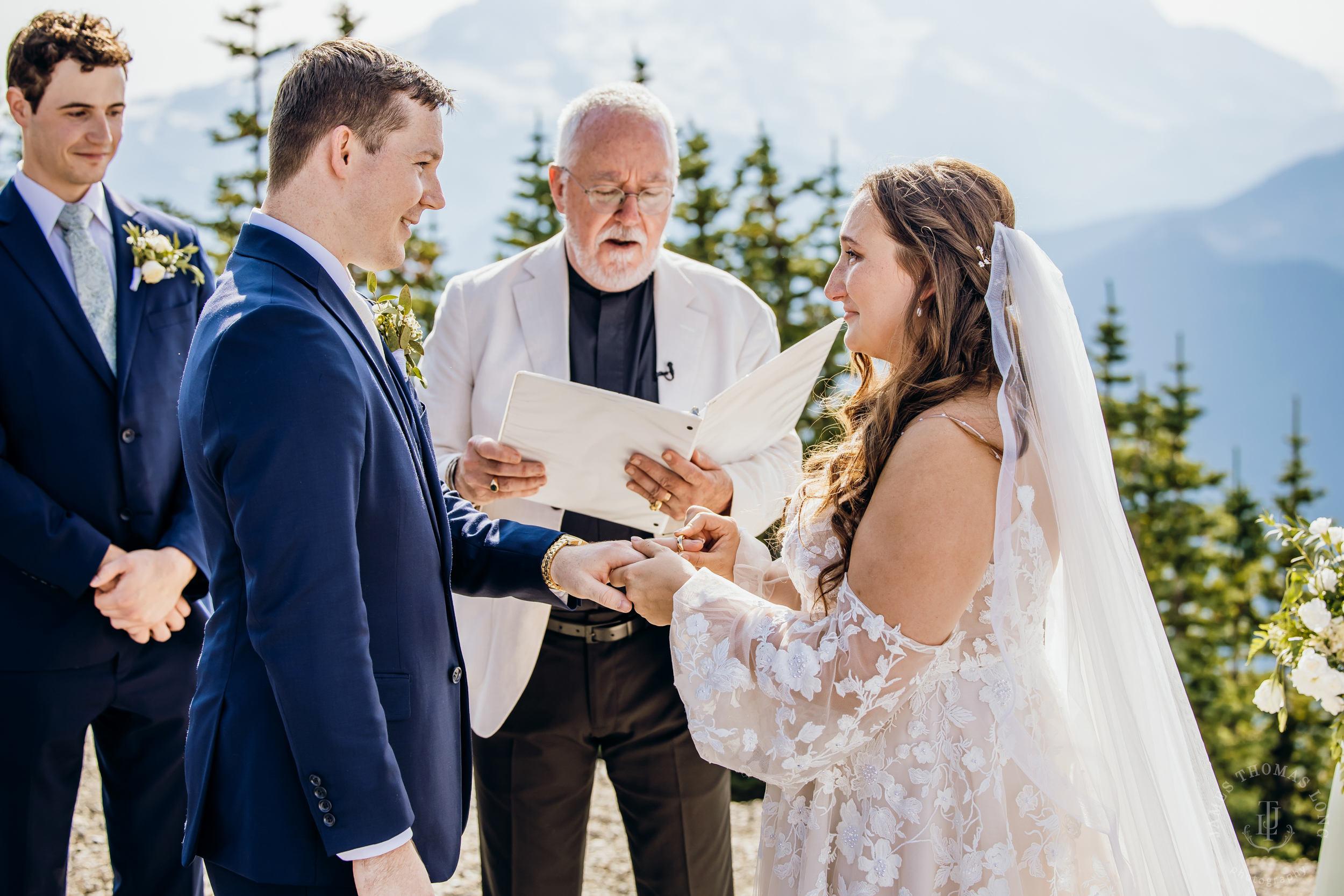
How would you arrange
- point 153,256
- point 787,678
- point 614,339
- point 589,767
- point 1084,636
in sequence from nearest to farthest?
point 787,678 → point 1084,636 → point 589,767 → point 153,256 → point 614,339

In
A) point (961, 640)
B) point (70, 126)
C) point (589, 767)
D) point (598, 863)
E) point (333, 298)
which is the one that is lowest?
point (598, 863)

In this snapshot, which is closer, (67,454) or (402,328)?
(402,328)

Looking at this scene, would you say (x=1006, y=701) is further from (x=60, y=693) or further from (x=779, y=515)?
(x=60, y=693)

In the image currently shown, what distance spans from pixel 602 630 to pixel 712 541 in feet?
1.61

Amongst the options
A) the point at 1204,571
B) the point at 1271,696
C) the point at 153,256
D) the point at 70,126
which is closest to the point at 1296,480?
the point at 1204,571

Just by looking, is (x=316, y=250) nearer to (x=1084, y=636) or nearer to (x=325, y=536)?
(x=325, y=536)

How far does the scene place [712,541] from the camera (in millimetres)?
2502

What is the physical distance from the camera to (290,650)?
1.49 m

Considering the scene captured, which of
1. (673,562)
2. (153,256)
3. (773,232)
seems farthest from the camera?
(773,232)

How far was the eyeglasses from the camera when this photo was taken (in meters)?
2.95

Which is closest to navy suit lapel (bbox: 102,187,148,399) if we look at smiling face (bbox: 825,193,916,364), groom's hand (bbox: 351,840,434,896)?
groom's hand (bbox: 351,840,434,896)

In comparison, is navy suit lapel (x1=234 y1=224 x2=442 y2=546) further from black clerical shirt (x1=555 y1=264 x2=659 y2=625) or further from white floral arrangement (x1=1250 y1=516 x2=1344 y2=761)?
white floral arrangement (x1=1250 y1=516 x2=1344 y2=761)

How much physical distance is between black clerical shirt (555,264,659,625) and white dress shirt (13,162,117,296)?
142cm

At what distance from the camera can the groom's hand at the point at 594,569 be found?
222 cm
